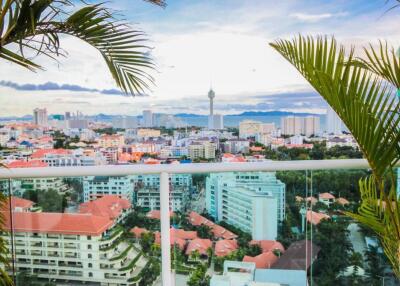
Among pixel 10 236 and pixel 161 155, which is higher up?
pixel 161 155

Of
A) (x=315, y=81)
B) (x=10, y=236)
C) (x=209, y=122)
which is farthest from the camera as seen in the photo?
(x=209, y=122)

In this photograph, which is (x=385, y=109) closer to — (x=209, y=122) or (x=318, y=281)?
(x=318, y=281)

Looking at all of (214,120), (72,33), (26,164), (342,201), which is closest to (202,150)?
(214,120)

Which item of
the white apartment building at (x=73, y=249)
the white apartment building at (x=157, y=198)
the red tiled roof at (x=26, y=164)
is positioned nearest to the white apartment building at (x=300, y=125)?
the white apartment building at (x=157, y=198)

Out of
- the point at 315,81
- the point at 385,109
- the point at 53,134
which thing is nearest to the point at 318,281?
the point at 385,109

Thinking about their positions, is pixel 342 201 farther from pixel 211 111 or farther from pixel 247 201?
pixel 211 111

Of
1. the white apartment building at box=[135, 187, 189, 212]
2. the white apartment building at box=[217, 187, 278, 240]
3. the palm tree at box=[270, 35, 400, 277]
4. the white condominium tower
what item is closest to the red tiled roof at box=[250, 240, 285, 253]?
the white apartment building at box=[217, 187, 278, 240]
